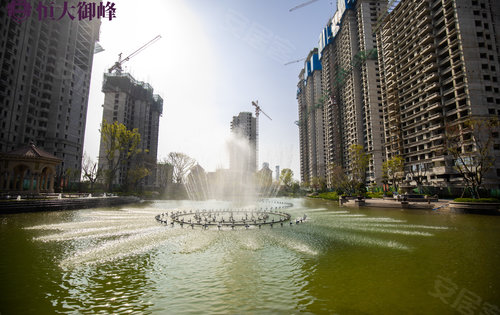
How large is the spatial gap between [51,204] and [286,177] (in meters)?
93.5

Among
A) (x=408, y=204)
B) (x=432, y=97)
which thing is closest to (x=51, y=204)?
(x=408, y=204)

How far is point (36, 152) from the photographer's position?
37.5 meters

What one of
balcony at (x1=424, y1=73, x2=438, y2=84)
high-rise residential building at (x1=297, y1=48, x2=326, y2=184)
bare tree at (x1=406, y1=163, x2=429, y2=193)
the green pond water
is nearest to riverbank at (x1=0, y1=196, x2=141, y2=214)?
the green pond water

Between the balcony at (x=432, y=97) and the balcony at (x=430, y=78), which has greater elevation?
the balcony at (x=430, y=78)

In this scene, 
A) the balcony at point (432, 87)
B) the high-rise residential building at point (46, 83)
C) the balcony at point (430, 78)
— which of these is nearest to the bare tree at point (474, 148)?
the balcony at point (432, 87)

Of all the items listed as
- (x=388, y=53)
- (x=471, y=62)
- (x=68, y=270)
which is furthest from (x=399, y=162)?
(x=68, y=270)

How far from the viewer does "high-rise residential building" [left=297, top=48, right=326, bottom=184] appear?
476 feet

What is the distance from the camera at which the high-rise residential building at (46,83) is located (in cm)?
6109

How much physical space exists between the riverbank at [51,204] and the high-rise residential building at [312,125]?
4676 inches

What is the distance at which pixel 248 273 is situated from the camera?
10.3 metres

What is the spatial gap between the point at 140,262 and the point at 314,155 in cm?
15455

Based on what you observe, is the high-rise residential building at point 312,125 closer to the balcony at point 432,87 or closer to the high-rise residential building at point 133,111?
the balcony at point 432,87

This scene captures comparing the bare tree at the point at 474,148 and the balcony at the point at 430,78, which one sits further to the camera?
the balcony at the point at 430,78

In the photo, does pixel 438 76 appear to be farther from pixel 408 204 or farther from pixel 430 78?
pixel 408 204
